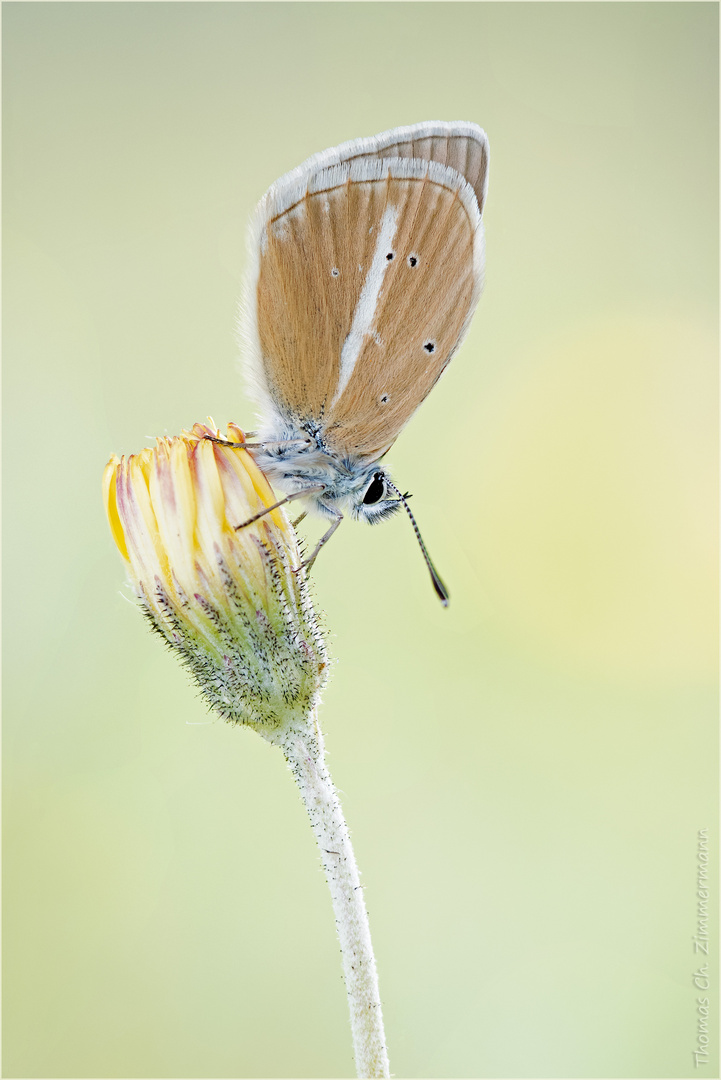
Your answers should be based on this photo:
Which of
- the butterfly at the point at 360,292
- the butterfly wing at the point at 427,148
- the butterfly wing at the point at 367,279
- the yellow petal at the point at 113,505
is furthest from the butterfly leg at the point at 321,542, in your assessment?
the butterfly wing at the point at 427,148

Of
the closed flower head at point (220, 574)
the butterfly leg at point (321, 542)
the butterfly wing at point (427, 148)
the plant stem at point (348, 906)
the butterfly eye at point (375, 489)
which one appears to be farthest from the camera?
the butterfly eye at point (375, 489)

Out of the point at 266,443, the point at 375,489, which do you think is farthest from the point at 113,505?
the point at 375,489

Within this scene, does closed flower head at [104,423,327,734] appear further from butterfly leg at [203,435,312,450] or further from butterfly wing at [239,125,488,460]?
butterfly wing at [239,125,488,460]

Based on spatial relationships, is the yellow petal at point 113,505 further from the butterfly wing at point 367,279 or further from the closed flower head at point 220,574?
the butterfly wing at point 367,279

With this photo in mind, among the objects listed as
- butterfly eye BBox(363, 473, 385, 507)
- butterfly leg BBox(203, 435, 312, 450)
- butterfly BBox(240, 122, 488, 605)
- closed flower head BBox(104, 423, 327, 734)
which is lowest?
closed flower head BBox(104, 423, 327, 734)

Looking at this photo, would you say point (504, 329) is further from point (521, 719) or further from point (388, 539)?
point (521, 719)

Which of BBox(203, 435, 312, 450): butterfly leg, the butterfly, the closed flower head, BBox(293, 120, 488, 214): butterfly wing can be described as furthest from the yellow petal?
BBox(293, 120, 488, 214): butterfly wing
